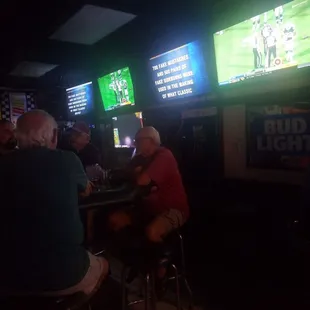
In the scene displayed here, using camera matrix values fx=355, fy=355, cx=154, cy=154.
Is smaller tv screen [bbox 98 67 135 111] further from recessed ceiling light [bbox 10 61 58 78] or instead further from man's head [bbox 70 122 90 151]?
recessed ceiling light [bbox 10 61 58 78]

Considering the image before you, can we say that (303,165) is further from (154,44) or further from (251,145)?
(154,44)

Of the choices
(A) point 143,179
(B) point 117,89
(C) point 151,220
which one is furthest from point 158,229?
(B) point 117,89

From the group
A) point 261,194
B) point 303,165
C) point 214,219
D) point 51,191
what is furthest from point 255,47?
point 51,191

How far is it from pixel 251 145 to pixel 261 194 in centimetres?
45

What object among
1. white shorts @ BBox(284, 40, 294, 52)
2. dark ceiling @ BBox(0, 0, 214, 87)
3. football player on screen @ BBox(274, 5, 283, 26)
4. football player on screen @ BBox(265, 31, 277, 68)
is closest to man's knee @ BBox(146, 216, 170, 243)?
football player on screen @ BBox(265, 31, 277, 68)

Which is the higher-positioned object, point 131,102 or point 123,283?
point 131,102

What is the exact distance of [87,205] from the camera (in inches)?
82.4

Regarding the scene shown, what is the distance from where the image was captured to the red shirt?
2.71 meters

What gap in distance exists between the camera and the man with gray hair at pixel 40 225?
1.49 metres

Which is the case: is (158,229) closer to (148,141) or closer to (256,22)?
(148,141)

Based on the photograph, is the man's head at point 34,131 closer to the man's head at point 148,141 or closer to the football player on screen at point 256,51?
the man's head at point 148,141

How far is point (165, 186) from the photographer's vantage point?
284 centimetres

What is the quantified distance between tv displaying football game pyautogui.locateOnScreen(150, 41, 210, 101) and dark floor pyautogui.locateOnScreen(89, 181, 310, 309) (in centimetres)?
99

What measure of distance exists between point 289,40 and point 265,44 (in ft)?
0.67
